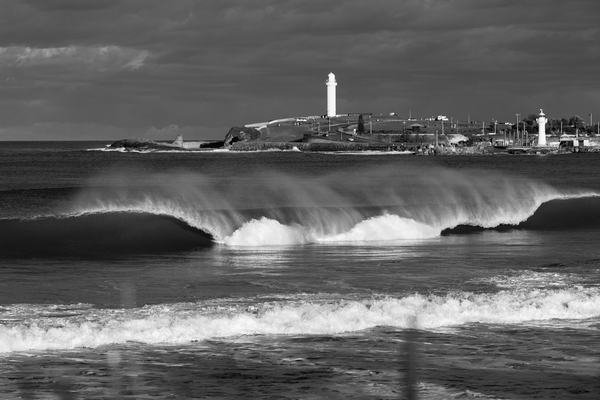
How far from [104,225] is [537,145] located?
146 meters

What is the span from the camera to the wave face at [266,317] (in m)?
12.9

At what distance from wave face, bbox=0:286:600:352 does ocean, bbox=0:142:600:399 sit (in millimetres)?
36

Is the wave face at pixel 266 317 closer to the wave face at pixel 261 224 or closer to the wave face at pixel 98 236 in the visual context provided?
the wave face at pixel 98 236

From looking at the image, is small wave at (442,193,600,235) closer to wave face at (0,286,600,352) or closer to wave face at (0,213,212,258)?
wave face at (0,213,212,258)

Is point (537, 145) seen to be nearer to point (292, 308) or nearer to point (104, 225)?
point (104, 225)

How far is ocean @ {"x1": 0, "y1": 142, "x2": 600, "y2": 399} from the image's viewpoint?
432 inches

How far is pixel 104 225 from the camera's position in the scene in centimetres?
2947

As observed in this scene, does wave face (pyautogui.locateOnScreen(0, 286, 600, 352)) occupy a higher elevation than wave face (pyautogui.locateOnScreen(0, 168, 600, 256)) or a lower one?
lower

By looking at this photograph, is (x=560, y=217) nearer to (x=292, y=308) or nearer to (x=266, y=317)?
(x=292, y=308)

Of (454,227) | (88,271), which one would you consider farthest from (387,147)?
(88,271)

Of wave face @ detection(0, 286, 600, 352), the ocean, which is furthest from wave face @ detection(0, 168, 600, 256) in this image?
wave face @ detection(0, 286, 600, 352)

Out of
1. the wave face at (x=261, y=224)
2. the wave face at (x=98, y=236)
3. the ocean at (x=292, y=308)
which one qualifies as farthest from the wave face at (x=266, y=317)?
the wave face at (x=261, y=224)

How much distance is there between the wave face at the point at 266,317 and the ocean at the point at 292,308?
4 cm

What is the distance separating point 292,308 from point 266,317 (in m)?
0.69
